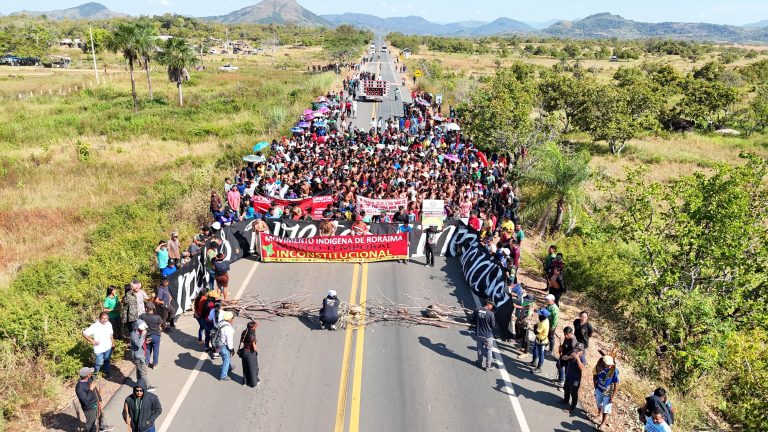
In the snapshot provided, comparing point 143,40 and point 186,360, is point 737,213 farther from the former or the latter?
point 143,40

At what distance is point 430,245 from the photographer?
53.9 feet

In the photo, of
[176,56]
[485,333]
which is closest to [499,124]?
[485,333]

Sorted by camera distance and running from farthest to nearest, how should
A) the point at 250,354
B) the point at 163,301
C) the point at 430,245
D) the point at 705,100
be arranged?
the point at 705,100, the point at 430,245, the point at 163,301, the point at 250,354

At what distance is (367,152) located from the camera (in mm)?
26891

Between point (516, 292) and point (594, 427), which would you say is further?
point (516, 292)

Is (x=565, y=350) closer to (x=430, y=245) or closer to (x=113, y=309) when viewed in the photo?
(x=430, y=245)

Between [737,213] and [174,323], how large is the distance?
1384cm

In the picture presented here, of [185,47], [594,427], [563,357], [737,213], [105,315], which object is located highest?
[185,47]

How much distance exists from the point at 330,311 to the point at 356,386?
7.66ft

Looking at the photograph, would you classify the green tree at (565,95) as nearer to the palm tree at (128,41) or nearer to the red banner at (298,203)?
the red banner at (298,203)

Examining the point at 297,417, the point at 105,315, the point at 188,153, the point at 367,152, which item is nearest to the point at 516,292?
the point at 297,417

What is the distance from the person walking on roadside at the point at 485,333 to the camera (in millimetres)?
10852

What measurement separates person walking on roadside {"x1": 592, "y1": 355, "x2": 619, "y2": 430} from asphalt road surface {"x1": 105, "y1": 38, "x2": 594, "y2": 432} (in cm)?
49

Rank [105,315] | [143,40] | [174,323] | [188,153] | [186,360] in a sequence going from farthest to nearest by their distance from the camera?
[143,40], [188,153], [174,323], [186,360], [105,315]
